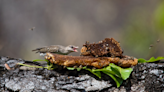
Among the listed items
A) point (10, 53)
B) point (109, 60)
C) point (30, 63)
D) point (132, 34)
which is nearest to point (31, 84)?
point (30, 63)

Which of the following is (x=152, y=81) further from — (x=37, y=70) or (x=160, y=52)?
(x=160, y=52)

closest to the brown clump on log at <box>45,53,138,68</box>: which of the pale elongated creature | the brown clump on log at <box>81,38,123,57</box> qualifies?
the brown clump on log at <box>81,38,123,57</box>

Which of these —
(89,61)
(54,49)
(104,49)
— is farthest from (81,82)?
(54,49)

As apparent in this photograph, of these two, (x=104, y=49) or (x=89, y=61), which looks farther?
(x=104, y=49)

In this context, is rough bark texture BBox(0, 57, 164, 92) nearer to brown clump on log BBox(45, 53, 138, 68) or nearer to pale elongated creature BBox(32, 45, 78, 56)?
brown clump on log BBox(45, 53, 138, 68)

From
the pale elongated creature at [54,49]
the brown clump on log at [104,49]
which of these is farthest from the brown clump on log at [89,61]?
the pale elongated creature at [54,49]

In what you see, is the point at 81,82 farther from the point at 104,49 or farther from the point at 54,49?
the point at 54,49
